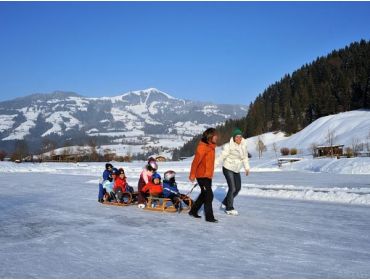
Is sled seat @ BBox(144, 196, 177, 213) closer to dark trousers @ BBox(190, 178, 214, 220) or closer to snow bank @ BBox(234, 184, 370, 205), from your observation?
dark trousers @ BBox(190, 178, 214, 220)

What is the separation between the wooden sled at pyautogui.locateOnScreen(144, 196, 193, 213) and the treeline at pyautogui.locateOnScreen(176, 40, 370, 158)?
271 ft

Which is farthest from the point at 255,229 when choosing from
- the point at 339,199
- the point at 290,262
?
the point at 339,199

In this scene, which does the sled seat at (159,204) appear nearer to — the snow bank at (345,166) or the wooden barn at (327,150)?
the snow bank at (345,166)

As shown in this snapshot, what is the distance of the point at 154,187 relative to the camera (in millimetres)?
11992

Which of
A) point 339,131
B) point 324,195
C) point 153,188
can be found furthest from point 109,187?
point 339,131

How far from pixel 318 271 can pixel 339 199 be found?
833 cm

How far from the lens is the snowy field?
5484mm

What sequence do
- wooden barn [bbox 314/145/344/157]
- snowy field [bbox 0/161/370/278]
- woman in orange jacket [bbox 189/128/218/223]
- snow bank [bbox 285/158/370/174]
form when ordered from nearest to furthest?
snowy field [bbox 0/161/370/278] → woman in orange jacket [bbox 189/128/218/223] → snow bank [bbox 285/158/370/174] → wooden barn [bbox 314/145/344/157]

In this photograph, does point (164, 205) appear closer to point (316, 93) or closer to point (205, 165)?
point (205, 165)

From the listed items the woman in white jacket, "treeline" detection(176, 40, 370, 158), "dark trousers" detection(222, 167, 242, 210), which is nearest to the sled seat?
"dark trousers" detection(222, 167, 242, 210)

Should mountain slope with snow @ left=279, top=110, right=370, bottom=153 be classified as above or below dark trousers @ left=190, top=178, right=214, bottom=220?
above

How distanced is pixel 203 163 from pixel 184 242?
278 centimetres

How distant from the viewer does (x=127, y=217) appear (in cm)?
1024

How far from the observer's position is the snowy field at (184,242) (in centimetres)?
548
